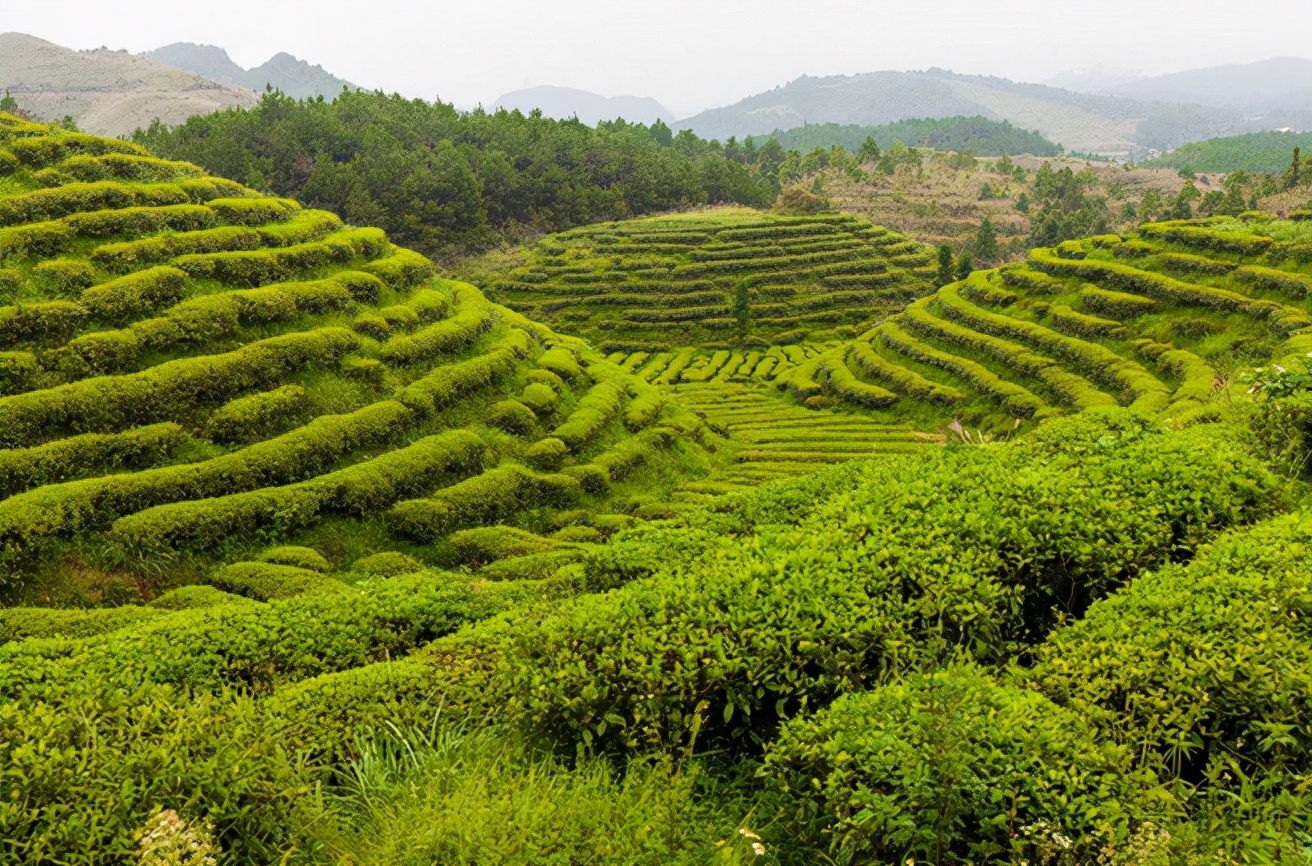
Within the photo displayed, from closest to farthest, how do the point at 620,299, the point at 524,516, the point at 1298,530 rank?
the point at 1298,530
the point at 524,516
the point at 620,299

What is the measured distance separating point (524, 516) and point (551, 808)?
53.2ft

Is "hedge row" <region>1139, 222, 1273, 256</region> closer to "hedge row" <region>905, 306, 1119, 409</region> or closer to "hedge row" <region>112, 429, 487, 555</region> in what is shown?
"hedge row" <region>905, 306, 1119, 409</region>

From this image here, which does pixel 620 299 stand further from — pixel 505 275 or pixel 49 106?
pixel 49 106

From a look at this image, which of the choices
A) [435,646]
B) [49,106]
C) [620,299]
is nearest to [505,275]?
[620,299]

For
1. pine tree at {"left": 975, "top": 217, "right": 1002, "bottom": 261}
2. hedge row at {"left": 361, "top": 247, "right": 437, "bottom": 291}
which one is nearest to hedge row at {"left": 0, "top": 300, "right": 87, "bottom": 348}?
hedge row at {"left": 361, "top": 247, "right": 437, "bottom": 291}

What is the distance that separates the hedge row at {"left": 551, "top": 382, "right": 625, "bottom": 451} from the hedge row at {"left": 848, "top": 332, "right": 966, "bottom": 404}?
15277 mm

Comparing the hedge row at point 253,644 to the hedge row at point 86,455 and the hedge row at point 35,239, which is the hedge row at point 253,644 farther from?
the hedge row at point 35,239

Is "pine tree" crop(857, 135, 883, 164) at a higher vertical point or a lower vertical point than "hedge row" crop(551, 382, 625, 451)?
higher

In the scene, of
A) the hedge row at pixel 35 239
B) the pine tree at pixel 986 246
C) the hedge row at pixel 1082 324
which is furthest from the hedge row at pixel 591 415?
the pine tree at pixel 986 246

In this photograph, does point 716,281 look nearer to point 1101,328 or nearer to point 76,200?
point 1101,328

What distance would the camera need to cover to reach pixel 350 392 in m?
20.9

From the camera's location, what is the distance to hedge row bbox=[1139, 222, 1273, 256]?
113 ft

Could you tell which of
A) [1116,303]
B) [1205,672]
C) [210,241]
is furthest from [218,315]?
[1116,303]

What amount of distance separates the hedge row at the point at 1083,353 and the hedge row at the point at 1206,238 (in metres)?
8.42
